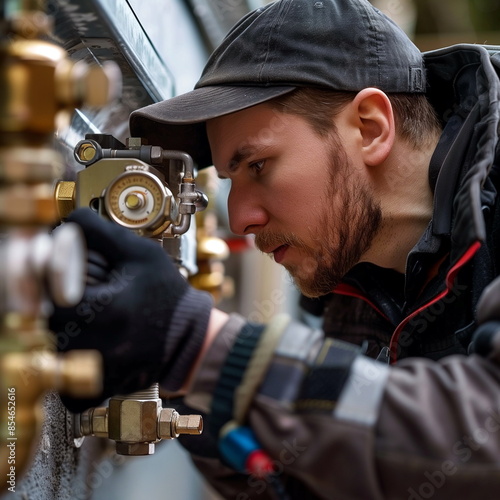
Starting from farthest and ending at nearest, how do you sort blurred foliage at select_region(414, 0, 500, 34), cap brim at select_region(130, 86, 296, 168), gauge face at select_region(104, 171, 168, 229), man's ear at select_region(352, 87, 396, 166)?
blurred foliage at select_region(414, 0, 500, 34) → man's ear at select_region(352, 87, 396, 166) → cap brim at select_region(130, 86, 296, 168) → gauge face at select_region(104, 171, 168, 229)

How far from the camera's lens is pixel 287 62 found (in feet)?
3.09

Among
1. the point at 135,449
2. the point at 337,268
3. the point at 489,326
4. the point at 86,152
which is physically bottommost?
the point at 135,449

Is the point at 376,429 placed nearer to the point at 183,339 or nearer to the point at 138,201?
the point at 183,339

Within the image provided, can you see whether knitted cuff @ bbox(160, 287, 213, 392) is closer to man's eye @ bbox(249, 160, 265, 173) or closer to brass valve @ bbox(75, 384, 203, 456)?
brass valve @ bbox(75, 384, 203, 456)

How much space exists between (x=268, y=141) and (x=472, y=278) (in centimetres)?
31

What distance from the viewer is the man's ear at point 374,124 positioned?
994 mm

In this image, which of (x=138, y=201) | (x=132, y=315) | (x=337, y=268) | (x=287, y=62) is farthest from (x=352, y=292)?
(x=132, y=315)

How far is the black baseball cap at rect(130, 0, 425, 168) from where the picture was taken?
0.91 meters

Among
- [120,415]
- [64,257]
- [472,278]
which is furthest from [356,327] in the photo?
[64,257]

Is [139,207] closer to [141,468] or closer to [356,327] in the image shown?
[356,327]

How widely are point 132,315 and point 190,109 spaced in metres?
0.41

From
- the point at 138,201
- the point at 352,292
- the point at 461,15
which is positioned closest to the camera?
the point at 138,201

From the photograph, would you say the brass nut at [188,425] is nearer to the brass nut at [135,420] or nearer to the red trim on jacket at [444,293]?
the brass nut at [135,420]

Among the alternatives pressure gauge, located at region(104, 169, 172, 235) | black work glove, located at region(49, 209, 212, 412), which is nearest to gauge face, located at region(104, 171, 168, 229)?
pressure gauge, located at region(104, 169, 172, 235)
